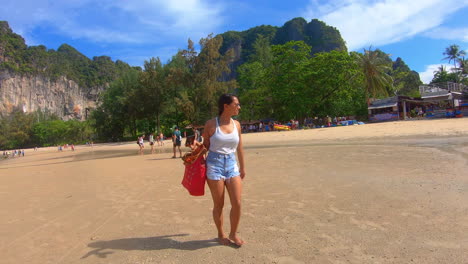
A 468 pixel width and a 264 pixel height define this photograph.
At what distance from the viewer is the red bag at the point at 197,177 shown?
306 cm

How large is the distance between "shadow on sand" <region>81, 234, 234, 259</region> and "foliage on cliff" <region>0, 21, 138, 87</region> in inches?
3574

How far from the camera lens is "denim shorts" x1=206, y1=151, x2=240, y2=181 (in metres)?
2.93

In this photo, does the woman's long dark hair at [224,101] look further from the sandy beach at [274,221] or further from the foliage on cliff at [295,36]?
the foliage on cliff at [295,36]

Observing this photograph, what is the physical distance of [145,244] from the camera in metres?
3.31

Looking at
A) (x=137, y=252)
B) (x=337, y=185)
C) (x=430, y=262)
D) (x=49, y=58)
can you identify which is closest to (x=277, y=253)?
(x=430, y=262)

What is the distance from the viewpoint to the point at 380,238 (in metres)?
3.00

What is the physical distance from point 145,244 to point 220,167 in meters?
1.35

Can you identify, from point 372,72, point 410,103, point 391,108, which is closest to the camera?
point 391,108

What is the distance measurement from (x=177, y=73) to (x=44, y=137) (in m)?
44.2

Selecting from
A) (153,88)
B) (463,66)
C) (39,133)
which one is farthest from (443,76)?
(39,133)

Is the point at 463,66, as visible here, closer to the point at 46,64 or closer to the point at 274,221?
the point at 274,221

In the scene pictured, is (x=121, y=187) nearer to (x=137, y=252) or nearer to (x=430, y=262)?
(x=137, y=252)

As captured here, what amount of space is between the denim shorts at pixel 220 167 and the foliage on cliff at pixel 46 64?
91.4 metres

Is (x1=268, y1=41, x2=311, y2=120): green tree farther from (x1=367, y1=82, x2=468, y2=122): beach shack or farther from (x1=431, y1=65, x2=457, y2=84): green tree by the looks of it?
(x1=431, y1=65, x2=457, y2=84): green tree
